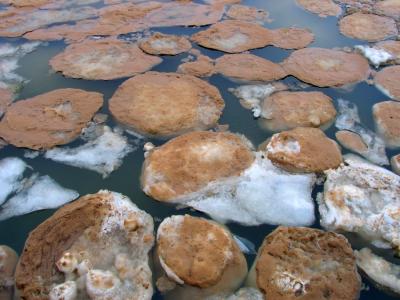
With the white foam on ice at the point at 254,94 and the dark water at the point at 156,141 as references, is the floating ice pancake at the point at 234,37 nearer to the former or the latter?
the dark water at the point at 156,141

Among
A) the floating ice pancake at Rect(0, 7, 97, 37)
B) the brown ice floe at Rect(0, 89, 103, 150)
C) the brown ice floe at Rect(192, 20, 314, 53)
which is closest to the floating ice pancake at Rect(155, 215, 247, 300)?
the brown ice floe at Rect(0, 89, 103, 150)

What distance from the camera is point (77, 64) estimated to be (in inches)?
146

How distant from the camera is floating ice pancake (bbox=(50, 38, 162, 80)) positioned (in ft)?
11.9

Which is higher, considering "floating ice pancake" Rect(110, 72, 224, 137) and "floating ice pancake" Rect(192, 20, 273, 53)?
"floating ice pancake" Rect(192, 20, 273, 53)

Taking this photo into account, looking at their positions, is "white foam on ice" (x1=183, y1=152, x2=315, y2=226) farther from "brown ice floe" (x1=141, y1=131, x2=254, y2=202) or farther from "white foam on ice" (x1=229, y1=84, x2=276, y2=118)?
"white foam on ice" (x1=229, y1=84, x2=276, y2=118)

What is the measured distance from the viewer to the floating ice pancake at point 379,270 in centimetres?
219

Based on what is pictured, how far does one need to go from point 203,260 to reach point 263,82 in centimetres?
188

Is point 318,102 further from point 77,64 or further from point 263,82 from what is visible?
point 77,64

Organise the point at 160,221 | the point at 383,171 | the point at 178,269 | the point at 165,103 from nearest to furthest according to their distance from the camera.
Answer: the point at 178,269, the point at 160,221, the point at 383,171, the point at 165,103

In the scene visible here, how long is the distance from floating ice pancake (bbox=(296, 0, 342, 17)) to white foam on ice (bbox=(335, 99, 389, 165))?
67.8 inches

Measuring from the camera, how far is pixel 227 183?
2.69 meters

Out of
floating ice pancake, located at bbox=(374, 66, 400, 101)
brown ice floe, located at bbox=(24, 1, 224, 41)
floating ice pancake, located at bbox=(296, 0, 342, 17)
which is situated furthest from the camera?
floating ice pancake, located at bbox=(296, 0, 342, 17)

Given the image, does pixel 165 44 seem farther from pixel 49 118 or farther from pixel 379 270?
pixel 379 270

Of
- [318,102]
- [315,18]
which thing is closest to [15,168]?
[318,102]
